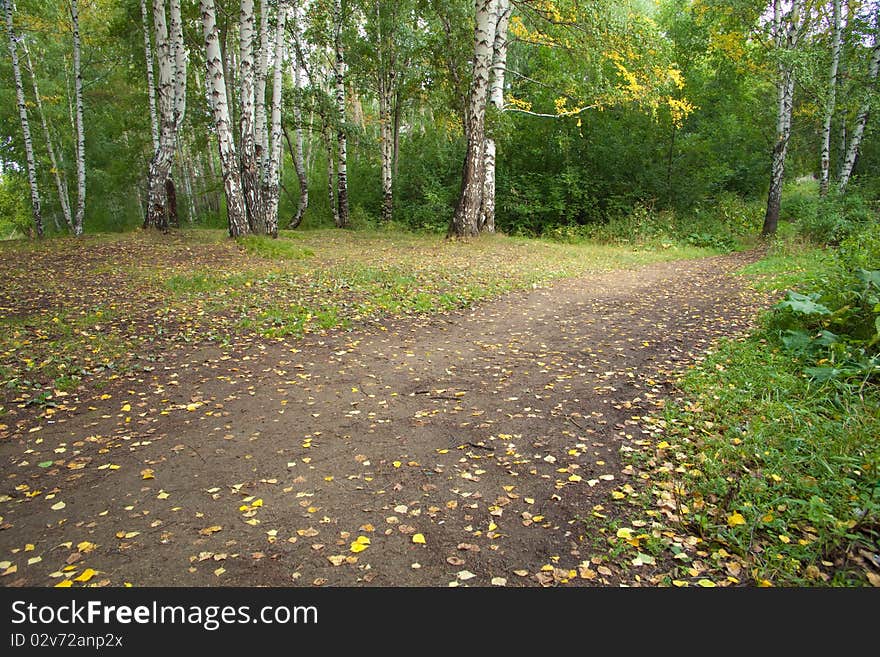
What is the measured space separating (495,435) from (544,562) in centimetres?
158

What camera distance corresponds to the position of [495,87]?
1616 cm

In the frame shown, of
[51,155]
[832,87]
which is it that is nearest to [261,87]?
[51,155]

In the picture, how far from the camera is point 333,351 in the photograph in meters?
6.69

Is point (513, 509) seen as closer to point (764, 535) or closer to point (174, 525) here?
point (764, 535)

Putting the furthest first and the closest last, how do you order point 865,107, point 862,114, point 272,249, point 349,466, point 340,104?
point 340,104 → point 862,114 → point 865,107 → point 272,249 → point 349,466

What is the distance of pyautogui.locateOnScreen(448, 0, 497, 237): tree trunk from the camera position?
1403 cm

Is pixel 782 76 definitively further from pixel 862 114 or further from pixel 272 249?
pixel 272 249

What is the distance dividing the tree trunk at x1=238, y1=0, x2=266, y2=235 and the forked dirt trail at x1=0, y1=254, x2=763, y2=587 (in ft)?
26.1

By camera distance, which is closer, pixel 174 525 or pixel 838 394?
pixel 174 525

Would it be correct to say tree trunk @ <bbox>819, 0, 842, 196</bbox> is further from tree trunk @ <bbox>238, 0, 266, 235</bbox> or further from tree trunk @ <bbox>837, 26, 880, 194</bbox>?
tree trunk @ <bbox>238, 0, 266, 235</bbox>

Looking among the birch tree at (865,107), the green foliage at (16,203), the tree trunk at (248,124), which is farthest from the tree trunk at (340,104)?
the green foliage at (16,203)

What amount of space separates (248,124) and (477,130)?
247 inches

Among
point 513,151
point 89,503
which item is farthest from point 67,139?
point 89,503

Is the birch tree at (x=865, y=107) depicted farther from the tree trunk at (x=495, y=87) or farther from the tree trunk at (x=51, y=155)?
the tree trunk at (x=51, y=155)
